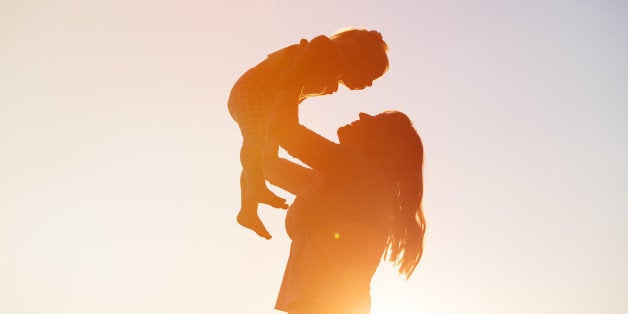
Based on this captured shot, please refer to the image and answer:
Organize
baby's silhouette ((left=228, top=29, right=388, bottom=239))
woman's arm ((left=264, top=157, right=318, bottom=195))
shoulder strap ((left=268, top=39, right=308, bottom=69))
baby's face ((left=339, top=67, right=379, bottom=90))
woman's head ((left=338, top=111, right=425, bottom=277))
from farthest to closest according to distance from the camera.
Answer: woman's arm ((left=264, top=157, right=318, bottom=195)), woman's head ((left=338, top=111, right=425, bottom=277)), baby's face ((left=339, top=67, right=379, bottom=90)), shoulder strap ((left=268, top=39, right=308, bottom=69)), baby's silhouette ((left=228, top=29, right=388, bottom=239))

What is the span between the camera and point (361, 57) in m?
4.24

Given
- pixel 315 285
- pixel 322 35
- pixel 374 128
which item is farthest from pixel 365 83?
pixel 315 285

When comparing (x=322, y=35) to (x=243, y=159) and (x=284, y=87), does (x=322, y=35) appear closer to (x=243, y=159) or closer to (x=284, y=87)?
(x=284, y=87)

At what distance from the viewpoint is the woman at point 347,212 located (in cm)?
376

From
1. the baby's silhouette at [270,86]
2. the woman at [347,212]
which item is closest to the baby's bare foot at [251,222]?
the baby's silhouette at [270,86]

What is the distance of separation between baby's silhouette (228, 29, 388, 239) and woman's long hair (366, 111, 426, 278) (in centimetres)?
61

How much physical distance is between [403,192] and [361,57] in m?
1.07

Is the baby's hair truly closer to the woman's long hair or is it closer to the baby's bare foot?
the woman's long hair

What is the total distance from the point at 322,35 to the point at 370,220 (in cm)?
128

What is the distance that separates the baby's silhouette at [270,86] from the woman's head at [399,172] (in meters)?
0.46

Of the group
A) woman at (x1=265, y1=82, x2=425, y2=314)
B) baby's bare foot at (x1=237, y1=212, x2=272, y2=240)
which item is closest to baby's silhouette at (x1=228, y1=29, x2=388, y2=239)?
baby's bare foot at (x1=237, y1=212, x2=272, y2=240)

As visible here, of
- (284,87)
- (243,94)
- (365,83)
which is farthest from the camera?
(365,83)

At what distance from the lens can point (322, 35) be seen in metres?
3.70

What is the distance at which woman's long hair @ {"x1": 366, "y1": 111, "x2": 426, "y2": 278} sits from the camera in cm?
445
